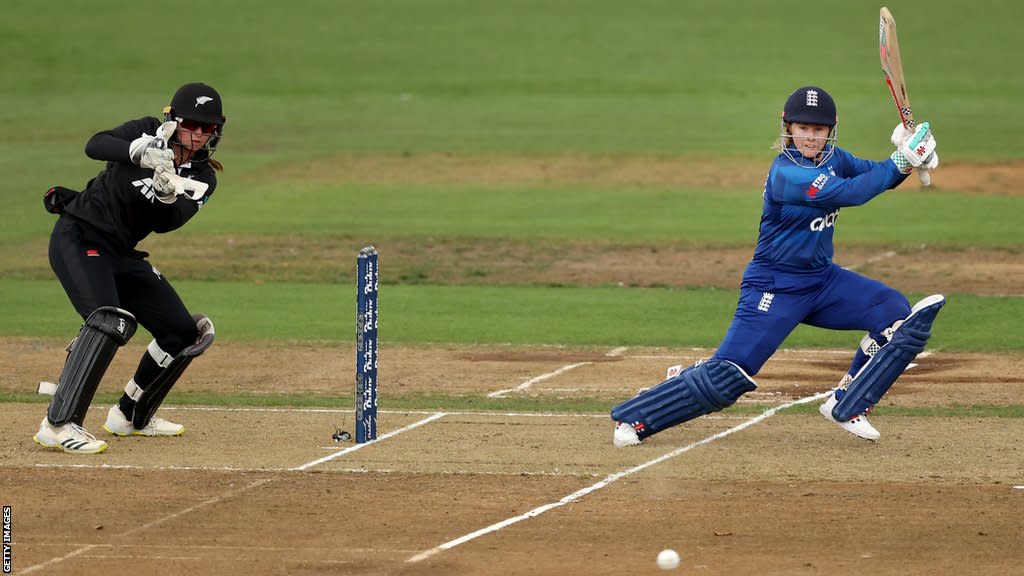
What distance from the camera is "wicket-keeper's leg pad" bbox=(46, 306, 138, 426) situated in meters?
10.6

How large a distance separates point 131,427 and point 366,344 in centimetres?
190

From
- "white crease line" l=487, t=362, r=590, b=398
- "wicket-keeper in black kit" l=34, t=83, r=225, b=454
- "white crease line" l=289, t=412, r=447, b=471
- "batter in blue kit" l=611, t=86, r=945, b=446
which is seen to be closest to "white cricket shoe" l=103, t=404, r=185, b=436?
"wicket-keeper in black kit" l=34, t=83, r=225, b=454

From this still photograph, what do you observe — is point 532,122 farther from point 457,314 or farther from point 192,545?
point 192,545

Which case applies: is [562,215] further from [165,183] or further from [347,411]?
[165,183]

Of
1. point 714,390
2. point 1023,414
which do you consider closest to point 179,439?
point 714,390

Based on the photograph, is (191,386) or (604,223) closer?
(191,386)

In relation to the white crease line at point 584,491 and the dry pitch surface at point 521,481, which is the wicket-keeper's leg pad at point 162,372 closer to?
the dry pitch surface at point 521,481

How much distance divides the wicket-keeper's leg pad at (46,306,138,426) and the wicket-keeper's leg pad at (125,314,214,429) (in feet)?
1.64

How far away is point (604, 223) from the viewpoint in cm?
2680

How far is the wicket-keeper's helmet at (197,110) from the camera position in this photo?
10727 mm

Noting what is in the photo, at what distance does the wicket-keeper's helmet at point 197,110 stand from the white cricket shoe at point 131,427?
2.03 metres

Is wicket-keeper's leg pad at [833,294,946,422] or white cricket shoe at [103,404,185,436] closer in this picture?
wicket-keeper's leg pad at [833,294,946,422]

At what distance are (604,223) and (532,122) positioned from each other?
1476 cm

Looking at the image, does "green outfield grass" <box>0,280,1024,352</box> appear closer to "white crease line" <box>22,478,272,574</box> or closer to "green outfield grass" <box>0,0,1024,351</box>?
"green outfield grass" <box>0,0,1024,351</box>
